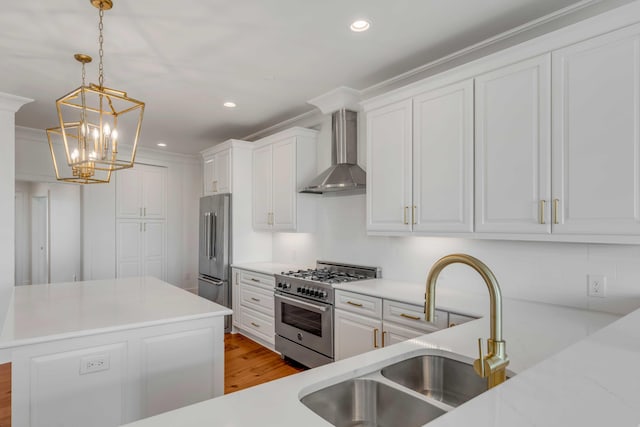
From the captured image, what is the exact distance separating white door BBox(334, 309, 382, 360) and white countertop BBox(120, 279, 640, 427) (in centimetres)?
118

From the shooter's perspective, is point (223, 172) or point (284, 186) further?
point (223, 172)

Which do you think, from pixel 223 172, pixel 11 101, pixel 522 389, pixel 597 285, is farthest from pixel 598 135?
pixel 11 101

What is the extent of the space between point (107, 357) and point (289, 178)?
105 inches

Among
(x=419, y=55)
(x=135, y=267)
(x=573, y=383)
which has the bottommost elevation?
(x=135, y=267)

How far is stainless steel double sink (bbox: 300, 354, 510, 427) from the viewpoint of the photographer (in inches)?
40.9

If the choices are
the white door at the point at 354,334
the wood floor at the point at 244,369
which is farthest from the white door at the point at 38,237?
the white door at the point at 354,334

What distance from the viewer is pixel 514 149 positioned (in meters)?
2.14

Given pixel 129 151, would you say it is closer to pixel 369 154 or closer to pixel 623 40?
pixel 369 154

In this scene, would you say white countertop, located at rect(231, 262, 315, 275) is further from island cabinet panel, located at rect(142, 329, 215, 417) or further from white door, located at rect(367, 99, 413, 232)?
island cabinet panel, located at rect(142, 329, 215, 417)

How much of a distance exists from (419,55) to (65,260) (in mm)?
5715

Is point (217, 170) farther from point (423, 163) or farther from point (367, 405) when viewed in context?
point (367, 405)

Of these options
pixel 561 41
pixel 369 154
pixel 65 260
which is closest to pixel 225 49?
pixel 369 154

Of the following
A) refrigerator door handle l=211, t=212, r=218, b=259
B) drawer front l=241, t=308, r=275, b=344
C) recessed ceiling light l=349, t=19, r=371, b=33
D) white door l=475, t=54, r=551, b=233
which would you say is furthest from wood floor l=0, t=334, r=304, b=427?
recessed ceiling light l=349, t=19, r=371, b=33

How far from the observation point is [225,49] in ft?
8.70
